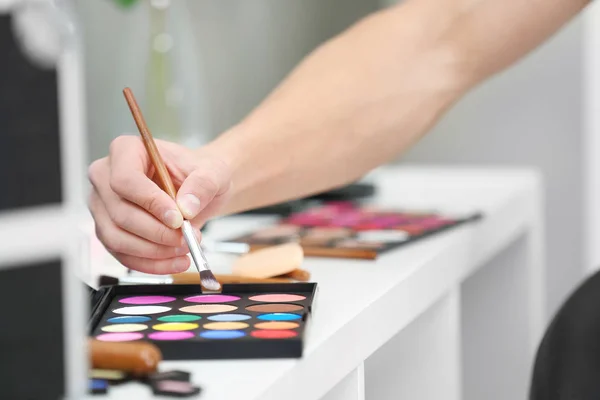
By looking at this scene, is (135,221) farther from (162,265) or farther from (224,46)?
(224,46)

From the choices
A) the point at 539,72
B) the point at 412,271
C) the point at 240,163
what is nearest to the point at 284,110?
the point at 240,163

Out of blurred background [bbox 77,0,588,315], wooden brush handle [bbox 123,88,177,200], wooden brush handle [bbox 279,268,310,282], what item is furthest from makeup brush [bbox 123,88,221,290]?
blurred background [bbox 77,0,588,315]

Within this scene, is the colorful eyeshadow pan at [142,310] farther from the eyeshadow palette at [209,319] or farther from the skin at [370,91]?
the skin at [370,91]

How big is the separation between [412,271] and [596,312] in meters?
0.19

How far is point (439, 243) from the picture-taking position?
93 centimetres

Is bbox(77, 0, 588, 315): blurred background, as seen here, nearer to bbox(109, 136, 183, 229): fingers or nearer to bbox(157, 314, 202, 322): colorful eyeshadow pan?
bbox(109, 136, 183, 229): fingers

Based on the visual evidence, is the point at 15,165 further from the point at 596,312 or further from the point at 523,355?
the point at 523,355

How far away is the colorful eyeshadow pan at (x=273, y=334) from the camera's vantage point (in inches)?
21.2

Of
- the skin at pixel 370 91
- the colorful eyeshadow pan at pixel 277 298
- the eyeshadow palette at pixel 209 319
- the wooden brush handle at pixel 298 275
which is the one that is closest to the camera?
the eyeshadow palette at pixel 209 319

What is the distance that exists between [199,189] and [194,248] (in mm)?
64

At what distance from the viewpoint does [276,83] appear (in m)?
1.68

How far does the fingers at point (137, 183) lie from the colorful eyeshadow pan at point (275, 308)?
8 centimetres

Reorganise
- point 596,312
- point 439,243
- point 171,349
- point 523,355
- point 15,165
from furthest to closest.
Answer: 1. point 523,355
2. point 439,243
3. point 596,312
4. point 171,349
5. point 15,165

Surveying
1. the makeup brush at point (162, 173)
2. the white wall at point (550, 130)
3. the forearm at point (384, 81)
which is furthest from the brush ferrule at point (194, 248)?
the white wall at point (550, 130)
